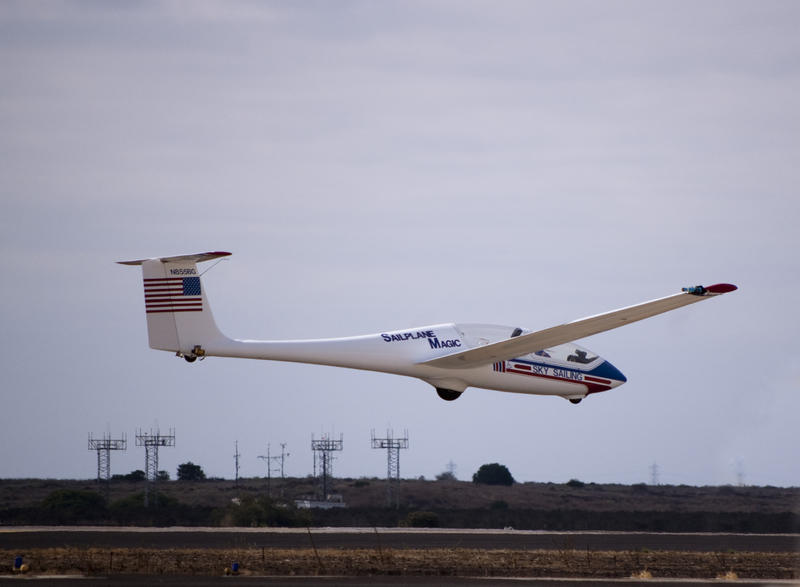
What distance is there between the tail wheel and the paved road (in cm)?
539

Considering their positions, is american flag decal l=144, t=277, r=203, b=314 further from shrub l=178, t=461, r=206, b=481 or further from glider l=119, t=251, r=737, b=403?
shrub l=178, t=461, r=206, b=481

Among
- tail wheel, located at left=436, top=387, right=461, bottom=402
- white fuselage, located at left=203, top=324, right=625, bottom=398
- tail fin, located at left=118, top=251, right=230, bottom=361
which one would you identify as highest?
tail fin, located at left=118, top=251, right=230, bottom=361

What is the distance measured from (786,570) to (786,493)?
143 feet

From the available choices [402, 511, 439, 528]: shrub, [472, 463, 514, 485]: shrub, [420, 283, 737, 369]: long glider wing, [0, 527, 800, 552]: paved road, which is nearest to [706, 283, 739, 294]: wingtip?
[420, 283, 737, 369]: long glider wing

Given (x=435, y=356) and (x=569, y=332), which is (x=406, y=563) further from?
(x=569, y=332)

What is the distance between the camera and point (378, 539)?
44.3 m

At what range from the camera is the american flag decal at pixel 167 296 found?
35281 mm

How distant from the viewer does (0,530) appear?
48.8 metres

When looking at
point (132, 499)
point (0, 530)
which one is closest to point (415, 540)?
point (0, 530)

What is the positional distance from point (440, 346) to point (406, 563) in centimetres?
678

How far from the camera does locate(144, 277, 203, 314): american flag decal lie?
35281mm

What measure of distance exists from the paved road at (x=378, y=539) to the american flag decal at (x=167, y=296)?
939 centimetres

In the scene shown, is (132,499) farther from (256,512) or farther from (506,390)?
(506,390)

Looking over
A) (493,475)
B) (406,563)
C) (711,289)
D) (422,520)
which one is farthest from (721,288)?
(493,475)
